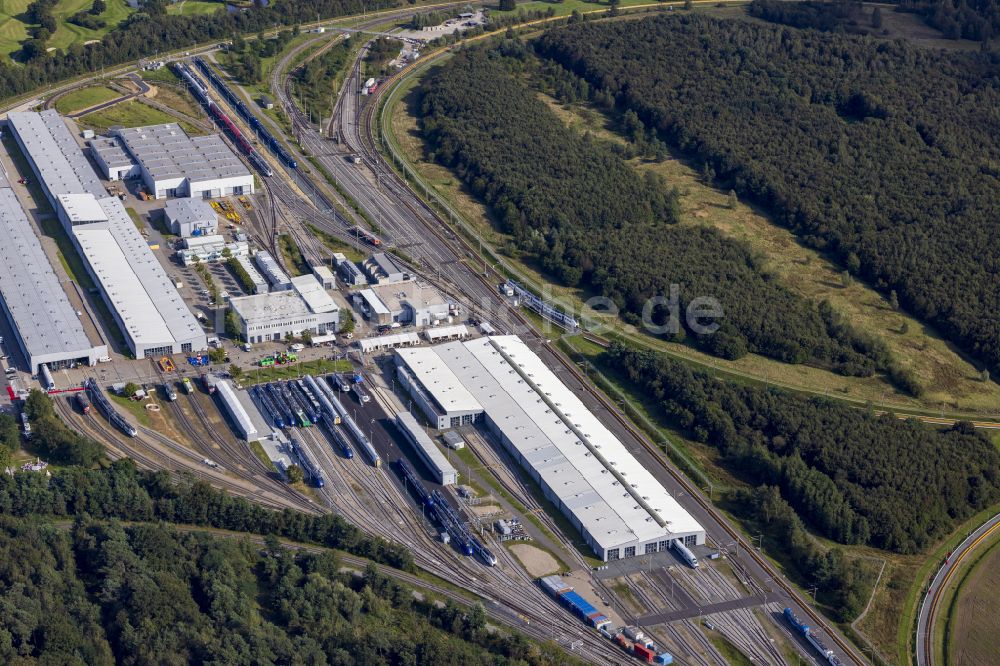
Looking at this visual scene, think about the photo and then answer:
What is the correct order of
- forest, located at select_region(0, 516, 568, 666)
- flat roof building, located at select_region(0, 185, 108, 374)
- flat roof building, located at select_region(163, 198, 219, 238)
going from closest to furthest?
forest, located at select_region(0, 516, 568, 666) → flat roof building, located at select_region(0, 185, 108, 374) → flat roof building, located at select_region(163, 198, 219, 238)

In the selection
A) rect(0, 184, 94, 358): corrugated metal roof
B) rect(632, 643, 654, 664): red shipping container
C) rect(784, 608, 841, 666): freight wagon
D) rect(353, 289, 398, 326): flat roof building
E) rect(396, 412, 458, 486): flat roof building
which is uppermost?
rect(0, 184, 94, 358): corrugated metal roof

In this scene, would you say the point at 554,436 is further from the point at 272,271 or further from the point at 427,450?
the point at 272,271

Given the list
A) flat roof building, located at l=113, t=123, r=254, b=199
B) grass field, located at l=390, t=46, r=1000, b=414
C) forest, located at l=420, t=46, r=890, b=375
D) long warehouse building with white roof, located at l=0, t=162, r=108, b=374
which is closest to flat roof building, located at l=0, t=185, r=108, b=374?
long warehouse building with white roof, located at l=0, t=162, r=108, b=374

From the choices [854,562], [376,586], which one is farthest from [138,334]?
[854,562]

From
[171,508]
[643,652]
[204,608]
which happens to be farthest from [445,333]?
[643,652]

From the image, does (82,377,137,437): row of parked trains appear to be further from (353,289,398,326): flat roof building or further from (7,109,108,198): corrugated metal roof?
(7,109,108,198): corrugated metal roof

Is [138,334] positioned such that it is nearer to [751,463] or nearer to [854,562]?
[751,463]

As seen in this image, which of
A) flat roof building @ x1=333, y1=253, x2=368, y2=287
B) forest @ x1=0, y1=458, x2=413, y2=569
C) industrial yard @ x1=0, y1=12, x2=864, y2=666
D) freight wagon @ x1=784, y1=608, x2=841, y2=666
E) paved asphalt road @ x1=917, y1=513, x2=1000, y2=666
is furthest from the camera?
flat roof building @ x1=333, y1=253, x2=368, y2=287
